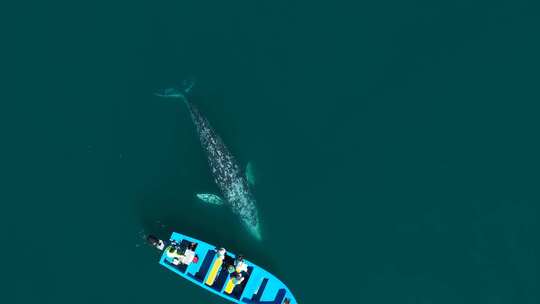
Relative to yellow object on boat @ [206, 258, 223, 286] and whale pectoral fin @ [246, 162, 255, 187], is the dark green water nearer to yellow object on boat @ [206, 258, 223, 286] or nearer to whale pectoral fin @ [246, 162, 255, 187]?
whale pectoral fin @ [246, 162, 255, 187]

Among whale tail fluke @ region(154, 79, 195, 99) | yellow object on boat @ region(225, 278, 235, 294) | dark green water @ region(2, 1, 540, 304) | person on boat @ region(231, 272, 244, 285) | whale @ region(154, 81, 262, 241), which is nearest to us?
person on boat @ region(231, 272, 244, 285)

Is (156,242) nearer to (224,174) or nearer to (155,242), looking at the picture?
(155,242)

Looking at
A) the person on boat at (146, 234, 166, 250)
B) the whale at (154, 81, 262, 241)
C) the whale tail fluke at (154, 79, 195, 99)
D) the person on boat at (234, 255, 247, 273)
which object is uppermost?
the whale tail fluke at (154, 79, 195, 99)

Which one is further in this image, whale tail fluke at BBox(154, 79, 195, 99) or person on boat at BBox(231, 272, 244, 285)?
whale tail fluke at BBox(154, 79, 195, 99)

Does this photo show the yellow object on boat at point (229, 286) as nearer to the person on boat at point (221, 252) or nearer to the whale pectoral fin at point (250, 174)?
the person on boat at point (221, 252)

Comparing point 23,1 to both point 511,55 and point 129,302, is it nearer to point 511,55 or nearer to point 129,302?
point 129,302

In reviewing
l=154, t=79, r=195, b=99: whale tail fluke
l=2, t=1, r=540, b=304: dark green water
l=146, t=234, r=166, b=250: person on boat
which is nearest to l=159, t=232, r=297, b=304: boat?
l=146, t=234, r=166, b=250: person on boat

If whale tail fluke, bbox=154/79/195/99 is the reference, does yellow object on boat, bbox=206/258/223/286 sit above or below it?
below

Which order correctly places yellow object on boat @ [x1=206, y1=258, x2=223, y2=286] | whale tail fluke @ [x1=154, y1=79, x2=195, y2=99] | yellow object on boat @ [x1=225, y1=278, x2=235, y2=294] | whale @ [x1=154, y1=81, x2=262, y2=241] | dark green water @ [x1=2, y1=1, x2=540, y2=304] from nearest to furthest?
1. yellow object on boat @ [x1=225, y1=278, x2=235, y2=294]
2. yellow object on boat @ [x1=206, y1=258, x2=223, y2=286]
3. whale @ [x1=154, y1=81, x2=262, y2=241]
4. dark green water @ [x1=2, y1=1, x2=540, y2=304]
5. whale tail fluke @ [x1=154, y1=79, x2=195, y2=99]

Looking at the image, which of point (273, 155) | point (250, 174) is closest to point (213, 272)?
point (250, 174)
